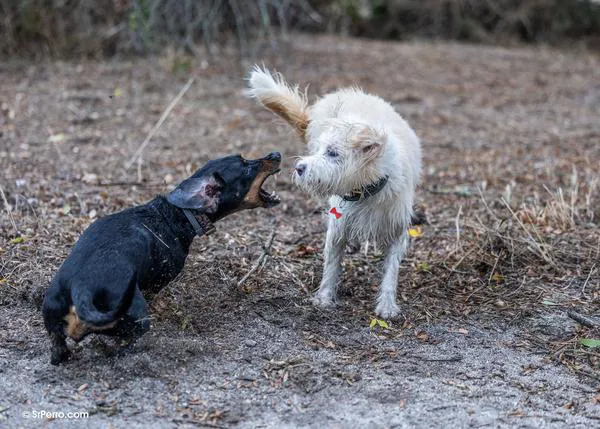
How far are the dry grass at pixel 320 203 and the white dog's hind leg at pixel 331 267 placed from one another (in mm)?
129

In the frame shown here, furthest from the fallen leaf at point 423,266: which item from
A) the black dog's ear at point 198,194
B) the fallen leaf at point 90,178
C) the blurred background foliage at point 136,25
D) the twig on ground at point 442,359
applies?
the blurred background foliage at point 136,25

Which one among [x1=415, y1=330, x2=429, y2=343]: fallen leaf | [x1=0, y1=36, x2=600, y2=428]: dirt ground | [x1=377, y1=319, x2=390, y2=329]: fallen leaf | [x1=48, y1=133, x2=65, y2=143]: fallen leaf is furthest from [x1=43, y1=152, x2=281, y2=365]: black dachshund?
[x1=48, y1=133, x2=65, y2=143]: fallen leaf

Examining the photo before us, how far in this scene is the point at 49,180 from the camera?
727cm

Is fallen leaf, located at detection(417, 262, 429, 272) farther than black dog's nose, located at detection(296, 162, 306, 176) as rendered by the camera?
Yes

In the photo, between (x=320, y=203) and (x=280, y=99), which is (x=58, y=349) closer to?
(x=280, y=99)

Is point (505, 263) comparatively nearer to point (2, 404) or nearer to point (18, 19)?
point (2, 404)

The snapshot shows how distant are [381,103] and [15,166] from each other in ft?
12.6

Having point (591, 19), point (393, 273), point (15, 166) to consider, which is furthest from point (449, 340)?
point (591, 19)

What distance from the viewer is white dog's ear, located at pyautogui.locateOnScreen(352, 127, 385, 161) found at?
4621 mm

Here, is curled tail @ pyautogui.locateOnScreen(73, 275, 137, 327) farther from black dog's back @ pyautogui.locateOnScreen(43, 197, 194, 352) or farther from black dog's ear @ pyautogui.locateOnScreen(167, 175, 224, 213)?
Answer: black dog's ear @ pyautogui.locateOnScreen(167, 175, 224, 213)

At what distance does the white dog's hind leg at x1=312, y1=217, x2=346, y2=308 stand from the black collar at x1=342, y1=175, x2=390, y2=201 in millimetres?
314

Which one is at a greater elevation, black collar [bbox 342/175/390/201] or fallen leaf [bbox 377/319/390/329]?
black collar [bbox 342/175/390/201]

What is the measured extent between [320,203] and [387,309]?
148 cm

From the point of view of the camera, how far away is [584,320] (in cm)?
491
